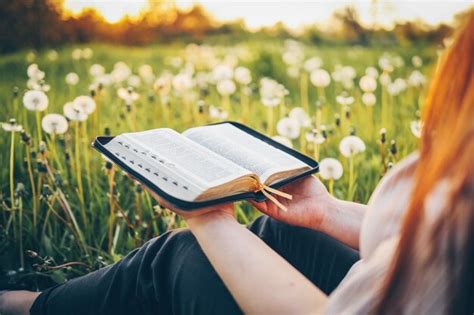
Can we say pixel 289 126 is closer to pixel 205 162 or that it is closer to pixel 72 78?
pixel 205 162

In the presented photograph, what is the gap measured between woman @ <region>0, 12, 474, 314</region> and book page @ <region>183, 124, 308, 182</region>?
6 centimetres

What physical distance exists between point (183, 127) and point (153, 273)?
143cm

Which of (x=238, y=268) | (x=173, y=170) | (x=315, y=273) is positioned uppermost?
(x=173, y=170)

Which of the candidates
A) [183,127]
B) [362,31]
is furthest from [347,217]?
[362,31]

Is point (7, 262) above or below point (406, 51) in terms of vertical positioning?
below

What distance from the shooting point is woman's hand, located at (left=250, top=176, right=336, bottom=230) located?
1002 mm

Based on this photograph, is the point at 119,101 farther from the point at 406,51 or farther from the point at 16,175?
the point at 406,51

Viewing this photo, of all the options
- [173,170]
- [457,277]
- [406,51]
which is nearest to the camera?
[457,277]

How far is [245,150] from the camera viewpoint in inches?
43.4

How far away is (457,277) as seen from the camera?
59 cm

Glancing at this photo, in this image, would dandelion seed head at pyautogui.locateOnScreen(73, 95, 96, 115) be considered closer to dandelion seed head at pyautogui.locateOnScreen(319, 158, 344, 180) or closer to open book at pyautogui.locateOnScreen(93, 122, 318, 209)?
open book at pyautogui.locateOnScreen(93, 122, 318, 209)

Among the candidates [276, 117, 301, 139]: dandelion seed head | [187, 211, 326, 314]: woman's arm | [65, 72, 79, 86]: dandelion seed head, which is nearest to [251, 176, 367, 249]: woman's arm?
[187, 211, 326, 314]: woman's arm

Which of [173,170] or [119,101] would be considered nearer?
[173,170]

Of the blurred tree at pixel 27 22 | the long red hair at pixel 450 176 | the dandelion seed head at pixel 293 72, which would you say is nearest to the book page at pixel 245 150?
the long red hair at pixel 450 176
